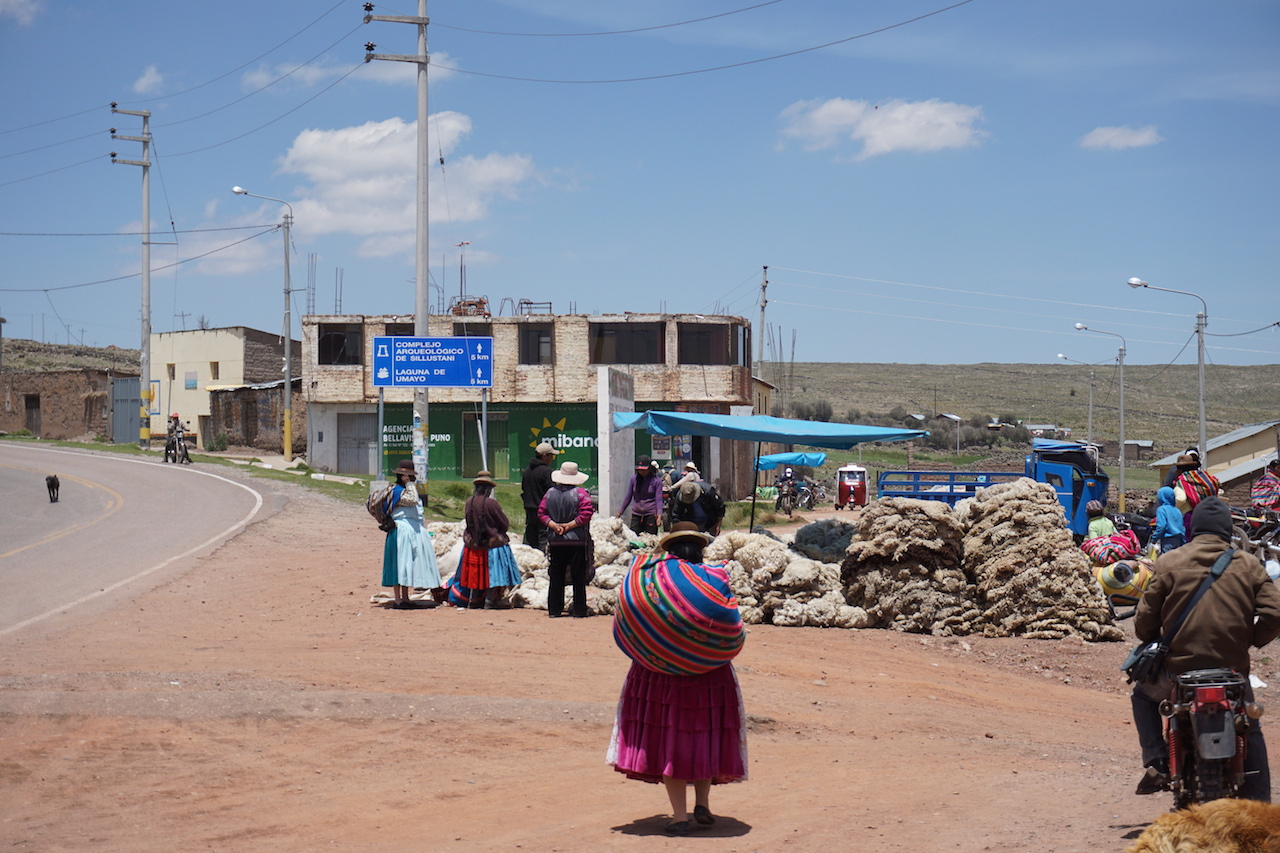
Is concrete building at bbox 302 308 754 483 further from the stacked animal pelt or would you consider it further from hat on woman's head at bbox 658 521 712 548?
hat on woman's head at bbox 658 521 712 548

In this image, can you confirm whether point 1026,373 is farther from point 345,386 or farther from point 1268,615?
point 1268,615

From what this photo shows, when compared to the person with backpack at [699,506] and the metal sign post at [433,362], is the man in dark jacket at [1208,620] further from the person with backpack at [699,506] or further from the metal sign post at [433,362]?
the metal sign post at [433,362]

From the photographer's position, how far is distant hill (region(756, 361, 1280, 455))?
8794cm

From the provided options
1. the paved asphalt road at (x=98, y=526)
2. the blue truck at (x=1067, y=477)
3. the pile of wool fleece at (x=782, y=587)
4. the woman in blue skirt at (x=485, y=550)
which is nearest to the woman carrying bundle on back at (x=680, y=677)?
the woman in blue skirt at (x=485, y=550)

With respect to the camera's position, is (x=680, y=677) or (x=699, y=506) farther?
(x=699, y=506)

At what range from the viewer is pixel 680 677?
548 cm

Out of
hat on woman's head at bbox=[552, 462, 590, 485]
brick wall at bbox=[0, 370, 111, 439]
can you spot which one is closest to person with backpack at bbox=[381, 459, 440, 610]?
hat on woman's head at bbox=[552, 462, 590, 485]

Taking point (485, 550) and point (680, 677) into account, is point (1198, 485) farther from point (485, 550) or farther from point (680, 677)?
point (485, 550)

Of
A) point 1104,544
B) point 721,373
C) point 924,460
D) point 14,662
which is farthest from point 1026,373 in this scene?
point 14,662

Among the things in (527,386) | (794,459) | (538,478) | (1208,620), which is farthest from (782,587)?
(527,386)

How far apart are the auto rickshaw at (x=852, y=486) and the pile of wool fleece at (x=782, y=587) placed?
2820 centimetres

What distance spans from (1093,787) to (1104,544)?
9899mm

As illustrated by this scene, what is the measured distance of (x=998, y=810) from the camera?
5.75 meters

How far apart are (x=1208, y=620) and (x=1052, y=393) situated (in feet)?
355
